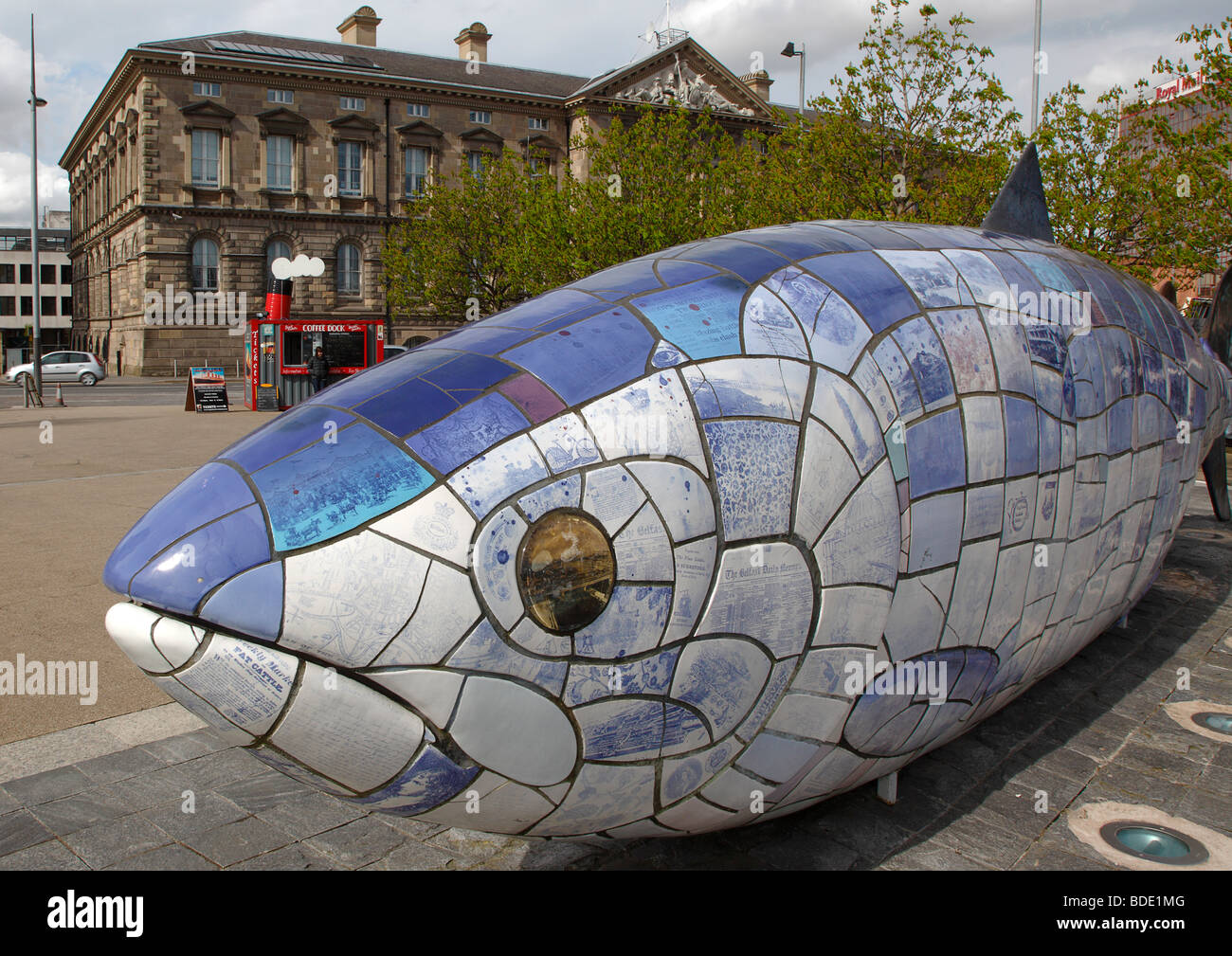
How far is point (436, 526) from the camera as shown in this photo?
2244 mm

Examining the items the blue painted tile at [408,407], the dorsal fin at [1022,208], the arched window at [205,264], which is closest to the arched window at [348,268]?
the arched window at [205,264]

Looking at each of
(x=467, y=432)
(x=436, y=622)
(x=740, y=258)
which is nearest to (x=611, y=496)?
(x=467, y=432)

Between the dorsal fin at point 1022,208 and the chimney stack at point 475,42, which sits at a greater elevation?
the chimney stack at point 475,42

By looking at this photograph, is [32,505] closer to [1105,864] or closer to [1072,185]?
[1105,864]

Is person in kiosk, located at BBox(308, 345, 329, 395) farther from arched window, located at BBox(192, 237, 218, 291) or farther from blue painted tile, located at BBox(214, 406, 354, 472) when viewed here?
arched window, located at BBox(192, 237, 218, 291)

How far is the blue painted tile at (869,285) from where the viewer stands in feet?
10.5

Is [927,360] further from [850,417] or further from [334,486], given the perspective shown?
[334,486]

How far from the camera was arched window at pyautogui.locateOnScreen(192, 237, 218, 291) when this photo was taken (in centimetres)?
4588

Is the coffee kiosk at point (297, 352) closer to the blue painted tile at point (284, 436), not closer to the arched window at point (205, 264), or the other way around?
the blue painted tile at point (284, 436)

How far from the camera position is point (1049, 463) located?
12.3 feet

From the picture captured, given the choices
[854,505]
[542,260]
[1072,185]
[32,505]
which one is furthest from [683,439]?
[542,260]

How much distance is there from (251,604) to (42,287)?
102 m

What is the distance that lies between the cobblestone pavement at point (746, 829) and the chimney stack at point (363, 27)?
5476cm
